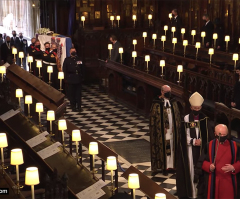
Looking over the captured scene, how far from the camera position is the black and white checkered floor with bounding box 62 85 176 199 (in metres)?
12.7

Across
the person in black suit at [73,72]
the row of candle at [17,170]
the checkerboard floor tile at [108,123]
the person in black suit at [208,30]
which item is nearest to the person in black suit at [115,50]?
the checkerboard floor tile at [108,123]

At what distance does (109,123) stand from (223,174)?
787cm

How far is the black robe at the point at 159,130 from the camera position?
1148cm

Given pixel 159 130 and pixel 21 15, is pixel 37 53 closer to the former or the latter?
pixel 159 130

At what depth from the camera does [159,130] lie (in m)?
11.5

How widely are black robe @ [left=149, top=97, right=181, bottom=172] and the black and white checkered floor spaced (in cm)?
30

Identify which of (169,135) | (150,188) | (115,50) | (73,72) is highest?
(115,50)

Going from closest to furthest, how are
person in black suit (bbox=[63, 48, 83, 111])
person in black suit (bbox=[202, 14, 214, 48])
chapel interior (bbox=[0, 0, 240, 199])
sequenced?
chapel interior (bbox=[0, 0, 240, 199]) < person in black suit (bbox=[63, 48, 83, 111]) < person in black suit (bbox=[202, 14, 214, 48])

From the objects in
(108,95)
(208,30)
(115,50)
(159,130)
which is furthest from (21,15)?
(159,130)

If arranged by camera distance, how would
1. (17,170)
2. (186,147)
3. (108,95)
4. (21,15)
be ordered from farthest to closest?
(21,15) < (108,95) < (186,147) < (17,170)

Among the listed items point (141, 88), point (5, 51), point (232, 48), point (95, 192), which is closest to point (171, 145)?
point (95, 192)

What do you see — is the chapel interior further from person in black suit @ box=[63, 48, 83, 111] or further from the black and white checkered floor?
person in black suit @ box=[63, 48, 83, 111]

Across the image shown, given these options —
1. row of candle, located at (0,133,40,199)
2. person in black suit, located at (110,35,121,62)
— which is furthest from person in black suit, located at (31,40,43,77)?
row of candle, located at (0,133,40,199)

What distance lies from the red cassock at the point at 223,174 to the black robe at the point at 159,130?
A: 10.2ft
